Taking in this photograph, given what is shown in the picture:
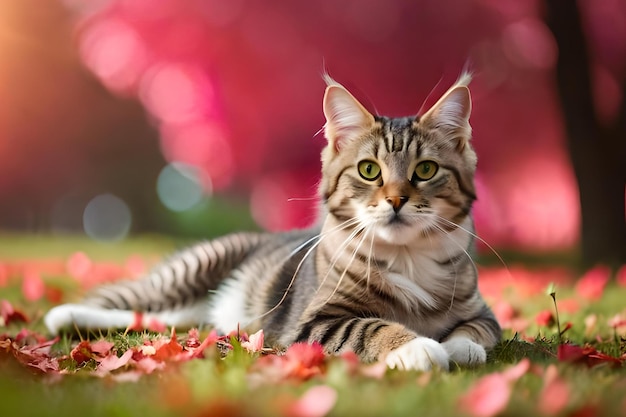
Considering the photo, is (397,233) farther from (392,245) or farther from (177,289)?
(177,289)

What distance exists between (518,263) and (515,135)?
1.25m

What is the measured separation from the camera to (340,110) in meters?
2.58

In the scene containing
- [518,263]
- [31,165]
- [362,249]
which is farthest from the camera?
[31,165]

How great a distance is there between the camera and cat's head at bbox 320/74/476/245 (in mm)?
2320

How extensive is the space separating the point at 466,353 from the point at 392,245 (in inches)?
17.4

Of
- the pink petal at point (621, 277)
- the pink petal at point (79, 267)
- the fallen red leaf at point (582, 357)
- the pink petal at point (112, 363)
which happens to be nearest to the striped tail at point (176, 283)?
the pink petal at point (112, 363)

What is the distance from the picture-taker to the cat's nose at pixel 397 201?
2271 millimetres

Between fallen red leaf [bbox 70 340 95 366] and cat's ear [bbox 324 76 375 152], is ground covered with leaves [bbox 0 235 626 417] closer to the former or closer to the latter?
fallen red leaf [bbox 70 340 95 366]

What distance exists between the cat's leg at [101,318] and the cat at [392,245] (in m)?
0.70

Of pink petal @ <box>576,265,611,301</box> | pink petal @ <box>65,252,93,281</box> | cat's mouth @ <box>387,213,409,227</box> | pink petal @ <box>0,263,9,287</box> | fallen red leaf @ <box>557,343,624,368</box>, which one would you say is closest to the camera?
fallen red leaf @ <box>557,343,624,368</box>

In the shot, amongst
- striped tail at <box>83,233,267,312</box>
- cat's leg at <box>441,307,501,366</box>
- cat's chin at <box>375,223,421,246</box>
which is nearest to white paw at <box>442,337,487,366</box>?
cat's leg at <box>441,307,501,366</box>

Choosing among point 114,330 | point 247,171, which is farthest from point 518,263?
point 114,330

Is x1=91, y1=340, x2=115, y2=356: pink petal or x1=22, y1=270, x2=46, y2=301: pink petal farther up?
x1=91, y1=340, x2=115, y2=356: pink petal

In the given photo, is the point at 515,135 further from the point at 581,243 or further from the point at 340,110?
the point at 340,110
